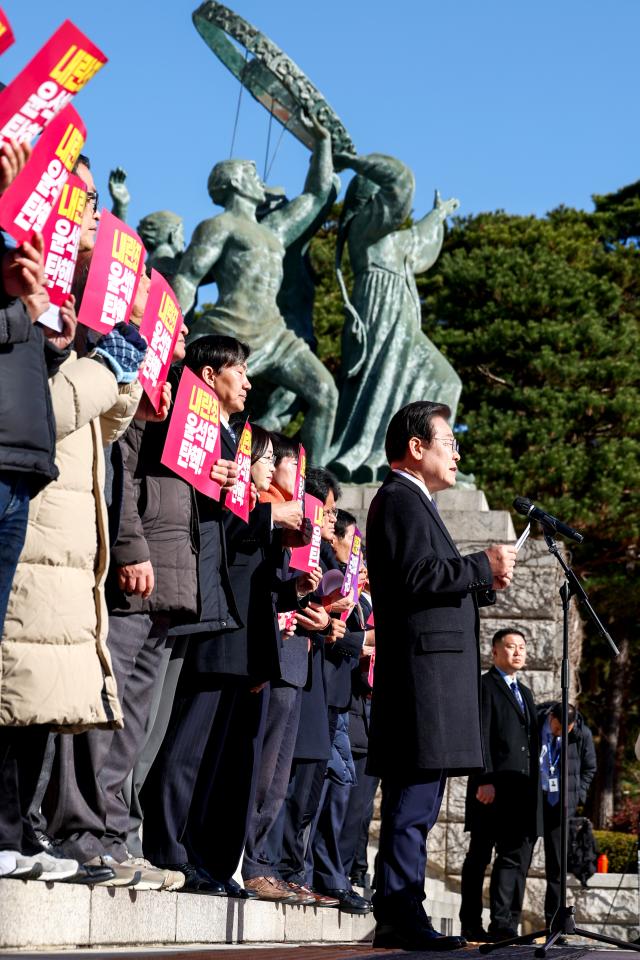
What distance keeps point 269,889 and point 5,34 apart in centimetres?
360

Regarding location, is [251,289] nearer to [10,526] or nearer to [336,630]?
[336,630]

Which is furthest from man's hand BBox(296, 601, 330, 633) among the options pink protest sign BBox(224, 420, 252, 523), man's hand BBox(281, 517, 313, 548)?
pink protest sign BBox(224, 420, 252, 523)

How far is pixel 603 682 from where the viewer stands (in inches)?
985

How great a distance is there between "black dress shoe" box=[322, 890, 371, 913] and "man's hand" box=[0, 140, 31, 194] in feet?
14.8

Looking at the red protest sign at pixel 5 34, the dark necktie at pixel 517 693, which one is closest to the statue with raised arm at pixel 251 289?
the dark necktie at pixel 517 693

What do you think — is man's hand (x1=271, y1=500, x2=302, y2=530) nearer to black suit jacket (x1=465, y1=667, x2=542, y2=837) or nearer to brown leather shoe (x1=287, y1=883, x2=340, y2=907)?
brown leather shoe (x1=287, y1=883, x2=340, y2=907)

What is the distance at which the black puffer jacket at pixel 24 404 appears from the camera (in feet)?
10.7

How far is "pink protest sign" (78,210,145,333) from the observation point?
4.10 metres

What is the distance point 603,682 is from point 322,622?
19760mm

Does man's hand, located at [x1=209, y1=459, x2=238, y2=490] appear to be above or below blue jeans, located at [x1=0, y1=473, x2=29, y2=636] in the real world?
above

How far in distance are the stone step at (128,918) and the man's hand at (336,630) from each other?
1165mm

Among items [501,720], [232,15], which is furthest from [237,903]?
[232,15]

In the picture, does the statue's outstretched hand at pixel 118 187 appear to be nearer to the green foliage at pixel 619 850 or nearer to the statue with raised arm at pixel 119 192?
the statue with raised arm at pixel 119 192

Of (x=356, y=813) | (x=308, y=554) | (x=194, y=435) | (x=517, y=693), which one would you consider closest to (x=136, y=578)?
(x=194, y=435)
